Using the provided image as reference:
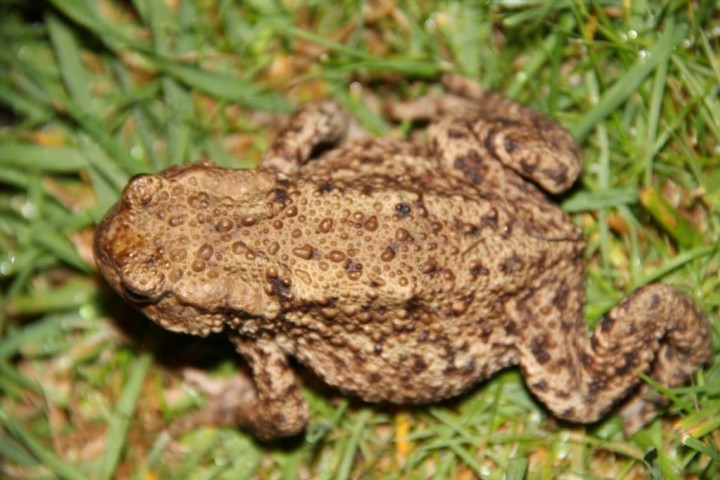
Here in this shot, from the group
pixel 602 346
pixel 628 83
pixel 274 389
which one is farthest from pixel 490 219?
pixel 274 389

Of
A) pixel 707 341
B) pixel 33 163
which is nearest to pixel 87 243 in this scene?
pixel 33 163

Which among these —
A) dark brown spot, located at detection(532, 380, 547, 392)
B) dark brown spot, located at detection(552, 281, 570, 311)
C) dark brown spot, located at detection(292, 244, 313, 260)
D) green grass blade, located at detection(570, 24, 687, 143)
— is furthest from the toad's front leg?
green grass blade, located at detection(570, 24, 687, 143)

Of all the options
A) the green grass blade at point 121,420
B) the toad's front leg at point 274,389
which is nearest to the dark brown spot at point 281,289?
the toad's front leg at point 274,389

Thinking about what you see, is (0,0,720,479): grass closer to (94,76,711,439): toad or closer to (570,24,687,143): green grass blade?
(570,24,687,143): green grass blade

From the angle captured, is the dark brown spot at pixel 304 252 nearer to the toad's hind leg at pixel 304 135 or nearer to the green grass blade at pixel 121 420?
the toad's hind leg at pixel 304 135

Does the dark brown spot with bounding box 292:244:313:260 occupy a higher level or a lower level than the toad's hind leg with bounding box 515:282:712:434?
higher

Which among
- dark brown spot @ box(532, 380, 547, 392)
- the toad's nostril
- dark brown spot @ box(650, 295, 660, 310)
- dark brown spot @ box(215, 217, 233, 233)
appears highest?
the toad's nostril

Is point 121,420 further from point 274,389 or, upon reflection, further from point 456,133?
point 456,133

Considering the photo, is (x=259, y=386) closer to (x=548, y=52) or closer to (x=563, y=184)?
(x=563, y=184)
